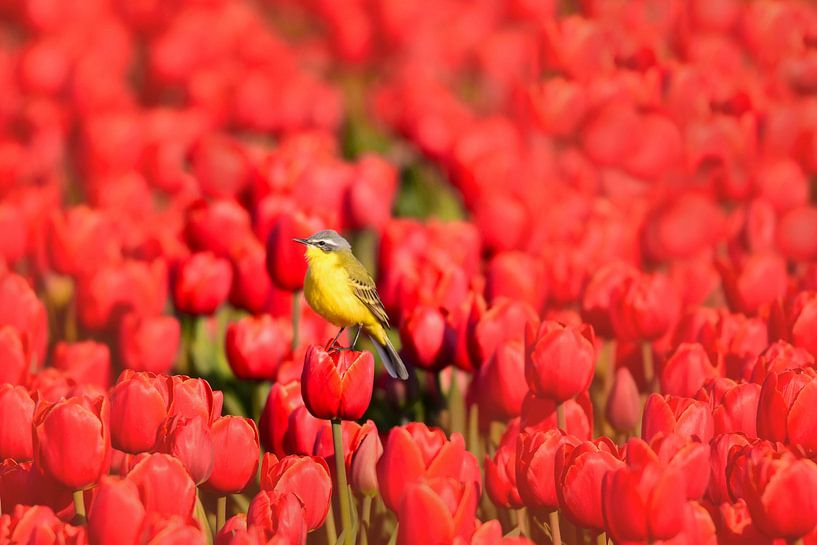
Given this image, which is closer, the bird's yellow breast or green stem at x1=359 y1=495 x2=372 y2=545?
green stem at x1=359 y1=495 x2=372 y2=545

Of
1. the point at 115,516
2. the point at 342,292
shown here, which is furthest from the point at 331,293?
the point at 115,516

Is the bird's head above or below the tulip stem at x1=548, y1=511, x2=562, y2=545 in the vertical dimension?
above

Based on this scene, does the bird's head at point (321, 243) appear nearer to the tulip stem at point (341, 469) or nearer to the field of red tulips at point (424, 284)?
the field of red tulips at point (424, 284)

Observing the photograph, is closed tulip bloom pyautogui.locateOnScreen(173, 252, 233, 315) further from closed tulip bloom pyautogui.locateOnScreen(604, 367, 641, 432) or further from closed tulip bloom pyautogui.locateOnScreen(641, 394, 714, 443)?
closed tulip bloom pyautogui.locateOnScreen(641, 394, 714, 443)

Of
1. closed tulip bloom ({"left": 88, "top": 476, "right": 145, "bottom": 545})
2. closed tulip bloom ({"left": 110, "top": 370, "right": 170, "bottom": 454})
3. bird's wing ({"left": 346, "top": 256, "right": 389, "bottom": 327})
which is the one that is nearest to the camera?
closed tulip bloom ({"left": 88, "top": 476, "right": 145, "bottom": 545})

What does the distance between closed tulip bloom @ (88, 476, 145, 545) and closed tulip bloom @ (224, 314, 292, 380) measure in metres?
0.92

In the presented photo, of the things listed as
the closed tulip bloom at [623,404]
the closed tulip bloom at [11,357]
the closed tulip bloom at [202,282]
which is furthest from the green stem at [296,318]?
the closed tulip bloom at [623,404]

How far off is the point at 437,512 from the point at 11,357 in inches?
44.4

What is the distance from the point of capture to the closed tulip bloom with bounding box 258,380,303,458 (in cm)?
245

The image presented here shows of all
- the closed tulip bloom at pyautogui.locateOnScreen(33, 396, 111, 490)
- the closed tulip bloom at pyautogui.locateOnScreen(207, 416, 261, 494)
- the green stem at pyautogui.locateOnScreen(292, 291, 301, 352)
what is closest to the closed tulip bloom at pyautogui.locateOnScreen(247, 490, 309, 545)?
the closed tulip bloom at pyautogui.locateOnScreen(207, 416, 261, 494)

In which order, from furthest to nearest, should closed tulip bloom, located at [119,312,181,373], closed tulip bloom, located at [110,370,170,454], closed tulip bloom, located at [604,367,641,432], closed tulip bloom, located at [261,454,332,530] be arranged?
closed tulip bloom, located at [119,312,181,373] → closed tulip bloom, located at [604,367,641,432] → closed tulip bloom, located at [110,370,170,454] → closed tulip bloom, located at [261,454,332,530]

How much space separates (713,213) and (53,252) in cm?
203

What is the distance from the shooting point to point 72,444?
2104 mm

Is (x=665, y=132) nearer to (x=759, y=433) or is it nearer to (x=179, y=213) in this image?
(x=179, y=213)
